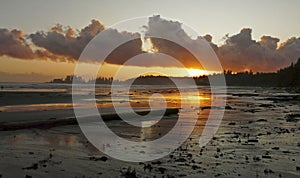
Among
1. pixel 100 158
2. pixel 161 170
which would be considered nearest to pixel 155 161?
pixel 161 170

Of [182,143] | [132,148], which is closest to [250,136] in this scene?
[182,143]

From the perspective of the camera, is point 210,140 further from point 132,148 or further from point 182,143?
point 132,148

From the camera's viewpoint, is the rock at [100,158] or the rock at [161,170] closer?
the rock at [161,170]

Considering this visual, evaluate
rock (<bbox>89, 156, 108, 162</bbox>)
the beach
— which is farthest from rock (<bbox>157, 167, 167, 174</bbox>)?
rock (<bbox>89, 156, 108, 162</bbox>)

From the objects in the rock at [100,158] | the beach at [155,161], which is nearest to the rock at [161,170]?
the beach at [155,161]

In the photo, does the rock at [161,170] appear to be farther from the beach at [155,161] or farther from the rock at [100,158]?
the rock at [100,158]

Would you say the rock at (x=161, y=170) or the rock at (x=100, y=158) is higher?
the rock at (x=100, y=158)

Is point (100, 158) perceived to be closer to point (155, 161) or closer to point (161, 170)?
point (155, 161)

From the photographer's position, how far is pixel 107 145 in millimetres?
19000

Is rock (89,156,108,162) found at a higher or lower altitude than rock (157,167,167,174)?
higher

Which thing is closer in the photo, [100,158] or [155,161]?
[155,161]

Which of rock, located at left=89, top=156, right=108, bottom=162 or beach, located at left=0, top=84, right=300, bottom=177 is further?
rock, located at left=89, top=156, right=108, bottom=162

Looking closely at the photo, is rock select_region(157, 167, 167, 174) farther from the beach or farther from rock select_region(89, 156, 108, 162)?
rock select_region(89, 156, 108, 162)

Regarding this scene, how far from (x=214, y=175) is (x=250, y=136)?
11.4 meters
